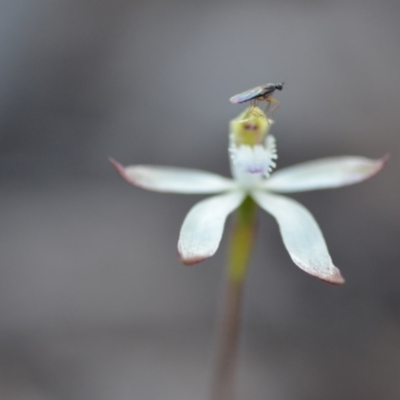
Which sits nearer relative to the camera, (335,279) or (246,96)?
(335,279)

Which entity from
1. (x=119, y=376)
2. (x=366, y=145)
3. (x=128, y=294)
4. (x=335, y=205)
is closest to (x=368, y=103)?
(x=366, y=145)

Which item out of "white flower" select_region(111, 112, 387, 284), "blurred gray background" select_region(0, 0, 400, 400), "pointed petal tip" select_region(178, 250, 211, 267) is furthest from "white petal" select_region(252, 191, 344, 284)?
"blurred gray background" select_region(0, 0, 400, 400)

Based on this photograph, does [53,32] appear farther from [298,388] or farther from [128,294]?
[298,388]

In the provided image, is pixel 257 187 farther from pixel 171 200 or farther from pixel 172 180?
pixel 171 200

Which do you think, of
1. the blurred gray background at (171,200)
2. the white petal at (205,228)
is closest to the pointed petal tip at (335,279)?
the white petal at (205,228)

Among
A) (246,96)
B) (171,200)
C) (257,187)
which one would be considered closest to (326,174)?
(257,187)

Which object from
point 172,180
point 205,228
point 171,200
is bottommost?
point 205,228

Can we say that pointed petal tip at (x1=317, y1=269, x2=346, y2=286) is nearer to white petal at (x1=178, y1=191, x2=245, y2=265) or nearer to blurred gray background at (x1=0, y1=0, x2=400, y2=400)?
white petal at (x1=178, y1=191, x2=245, y2=265)
